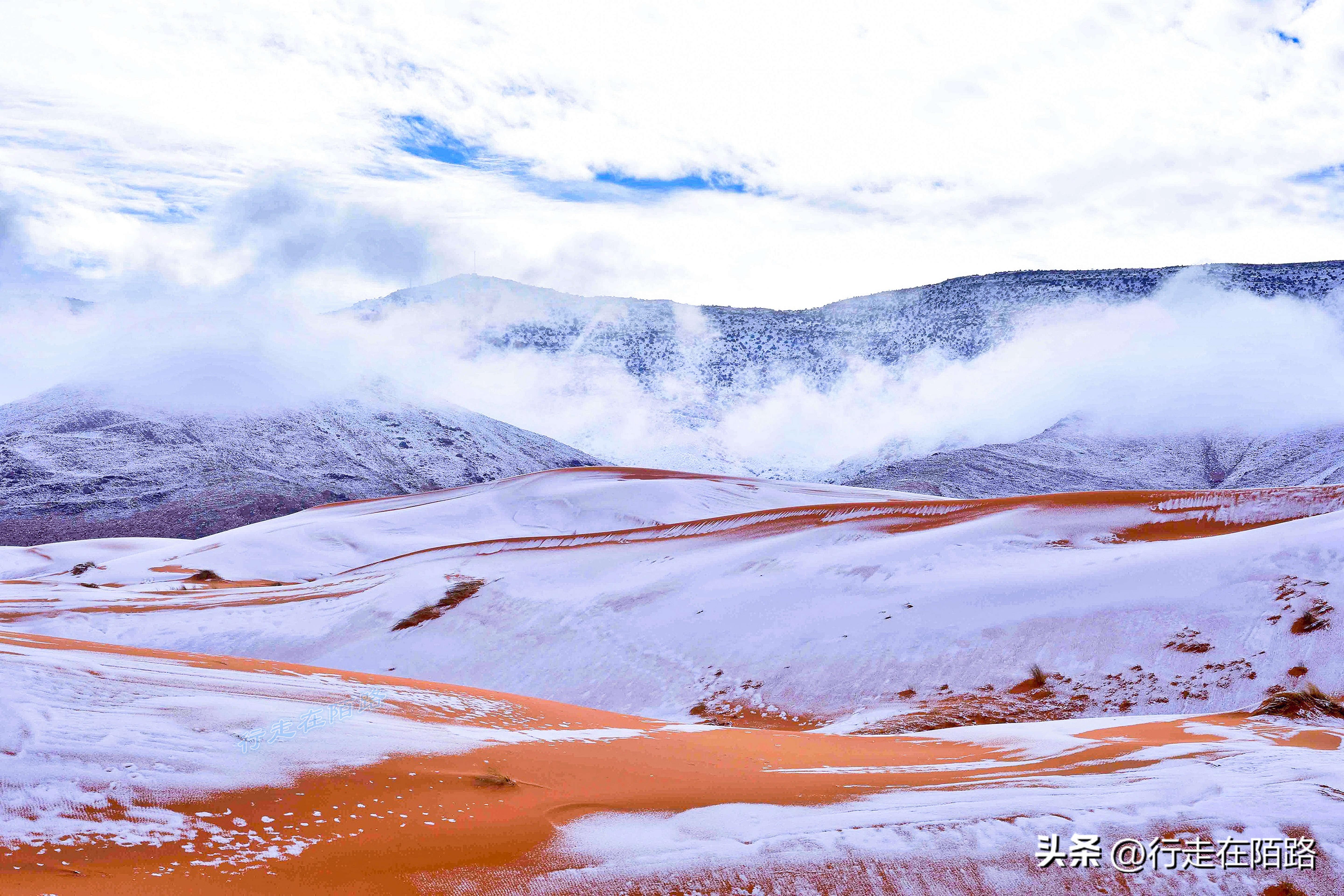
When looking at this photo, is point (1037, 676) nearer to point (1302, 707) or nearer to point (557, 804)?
point (1302, 707)

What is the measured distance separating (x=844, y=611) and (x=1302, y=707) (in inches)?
275

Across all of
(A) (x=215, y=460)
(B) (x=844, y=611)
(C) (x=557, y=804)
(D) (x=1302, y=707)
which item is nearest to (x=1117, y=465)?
(B) (x=844, y=611)

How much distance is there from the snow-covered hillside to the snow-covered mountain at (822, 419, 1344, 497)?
34.7 meters

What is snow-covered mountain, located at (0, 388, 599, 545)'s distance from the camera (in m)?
54.2

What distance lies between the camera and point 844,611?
43.8ft

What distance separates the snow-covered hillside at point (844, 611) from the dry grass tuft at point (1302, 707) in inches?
102

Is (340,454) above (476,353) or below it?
below

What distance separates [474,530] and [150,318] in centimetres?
6508

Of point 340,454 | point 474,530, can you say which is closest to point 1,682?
point 474,530

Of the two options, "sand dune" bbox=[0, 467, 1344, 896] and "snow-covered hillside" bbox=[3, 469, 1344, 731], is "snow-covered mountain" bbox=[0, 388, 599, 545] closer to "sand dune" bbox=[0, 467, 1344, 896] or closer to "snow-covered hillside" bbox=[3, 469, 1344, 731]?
"sand dune" bbox=[0, 467, 1344, 896]

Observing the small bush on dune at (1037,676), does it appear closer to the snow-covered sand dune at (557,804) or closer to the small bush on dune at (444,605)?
the snow-covered sand dune at (557,804)

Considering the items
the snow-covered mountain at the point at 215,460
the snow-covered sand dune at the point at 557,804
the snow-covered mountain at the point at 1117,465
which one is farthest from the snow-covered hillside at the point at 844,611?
the snow-covered mountain at the point at 215,460

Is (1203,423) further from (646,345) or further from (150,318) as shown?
(150,318)

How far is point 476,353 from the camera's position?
322ft
